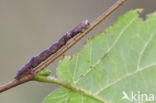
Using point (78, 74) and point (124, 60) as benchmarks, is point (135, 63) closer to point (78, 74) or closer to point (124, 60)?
point (124, 60)

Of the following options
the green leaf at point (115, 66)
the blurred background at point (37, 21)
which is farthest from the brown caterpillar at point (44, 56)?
the blurred background at point (37, 21)

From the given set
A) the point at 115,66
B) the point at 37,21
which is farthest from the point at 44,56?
the point at 37,21

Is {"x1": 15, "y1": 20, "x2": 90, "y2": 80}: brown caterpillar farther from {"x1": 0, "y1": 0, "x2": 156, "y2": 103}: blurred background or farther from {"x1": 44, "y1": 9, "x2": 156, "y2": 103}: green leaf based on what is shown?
{"x1": 0, "y1": 0, "x2": 156, "y2": 103}: blurred background

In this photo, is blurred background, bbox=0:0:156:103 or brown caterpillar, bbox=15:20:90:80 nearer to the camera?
brown caterpillar, bbox=15:20:90:80

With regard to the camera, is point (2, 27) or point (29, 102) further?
point (2, 27)

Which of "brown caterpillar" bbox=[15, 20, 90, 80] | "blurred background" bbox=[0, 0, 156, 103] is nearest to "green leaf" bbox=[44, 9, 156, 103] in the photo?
"brown caterpillar" bbox=[15, 20, 90, 80]

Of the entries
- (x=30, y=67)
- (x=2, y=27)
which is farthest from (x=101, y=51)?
(x=2, y=27)
